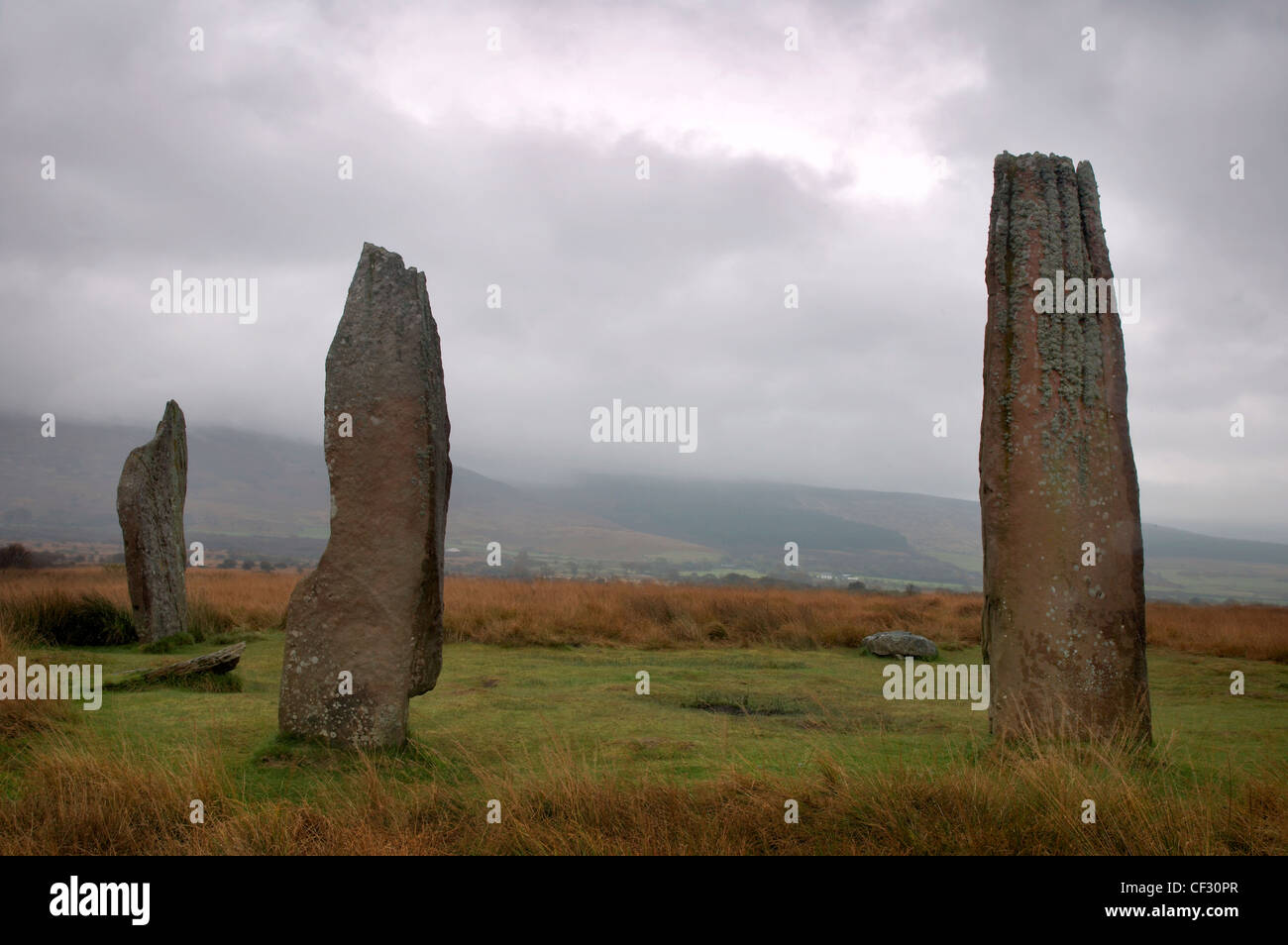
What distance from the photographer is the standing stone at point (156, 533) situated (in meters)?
13.0

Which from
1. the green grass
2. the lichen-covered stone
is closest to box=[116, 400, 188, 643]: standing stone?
the green grass

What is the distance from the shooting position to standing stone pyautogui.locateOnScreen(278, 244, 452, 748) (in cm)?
668

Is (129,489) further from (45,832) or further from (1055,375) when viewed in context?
(1055,375)

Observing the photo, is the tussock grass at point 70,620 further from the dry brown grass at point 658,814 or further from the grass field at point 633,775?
the dry brown grass at point 658,814

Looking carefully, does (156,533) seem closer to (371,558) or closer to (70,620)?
(70,620)

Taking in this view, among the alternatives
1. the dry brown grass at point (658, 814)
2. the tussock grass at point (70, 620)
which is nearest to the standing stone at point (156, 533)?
the tussock grass at point (70, 620)

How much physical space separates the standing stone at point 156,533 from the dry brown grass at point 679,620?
2.04 m

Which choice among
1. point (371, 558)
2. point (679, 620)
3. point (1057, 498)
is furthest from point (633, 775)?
point (679, 620)

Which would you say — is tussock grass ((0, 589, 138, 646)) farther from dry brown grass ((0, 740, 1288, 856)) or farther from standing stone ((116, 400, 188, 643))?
dry brown grass ((0, 740, 1288, 856))

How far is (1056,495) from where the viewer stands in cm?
660

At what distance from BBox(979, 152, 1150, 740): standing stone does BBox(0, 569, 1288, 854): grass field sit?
53cm

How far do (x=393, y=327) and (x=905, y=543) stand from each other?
186 meters

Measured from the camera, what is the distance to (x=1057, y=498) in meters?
6.59

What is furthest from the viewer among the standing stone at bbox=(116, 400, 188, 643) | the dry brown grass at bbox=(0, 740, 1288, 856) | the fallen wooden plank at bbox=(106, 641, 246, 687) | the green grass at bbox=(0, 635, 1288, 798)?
the standing stone at bbox=(116, 400, 188, 643)
